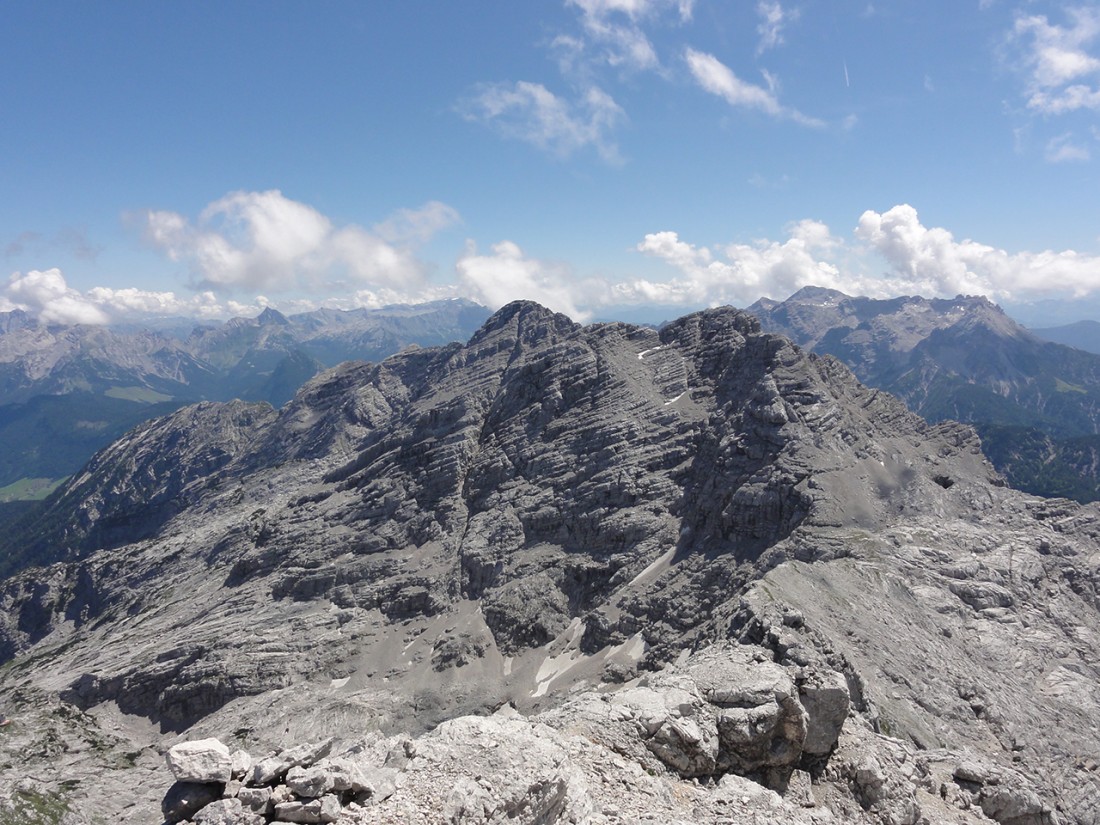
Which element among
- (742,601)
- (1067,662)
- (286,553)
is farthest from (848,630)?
(286,553)

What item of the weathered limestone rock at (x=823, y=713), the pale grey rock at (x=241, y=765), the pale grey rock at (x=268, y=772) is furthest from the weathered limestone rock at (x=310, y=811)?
the weathered limestone rock at (x=823, y=713)

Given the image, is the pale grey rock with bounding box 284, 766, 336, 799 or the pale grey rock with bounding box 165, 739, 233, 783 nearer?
the pale grey rock with bounding box 284, 766, 336, 799

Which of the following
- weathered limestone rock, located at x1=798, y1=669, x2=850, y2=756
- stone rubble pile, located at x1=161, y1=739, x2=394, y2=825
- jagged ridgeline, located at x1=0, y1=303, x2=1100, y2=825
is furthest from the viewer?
jagged ridgeline, located at x1=0, y1=303, x2=1100, y2=825

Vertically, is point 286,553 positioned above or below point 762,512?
below

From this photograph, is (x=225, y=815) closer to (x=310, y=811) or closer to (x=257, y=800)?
(x=257, y=800)

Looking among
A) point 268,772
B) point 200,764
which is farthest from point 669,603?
point 200,764

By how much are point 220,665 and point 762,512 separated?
115 metres

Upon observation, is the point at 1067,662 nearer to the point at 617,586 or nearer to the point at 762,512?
the point at 762,512

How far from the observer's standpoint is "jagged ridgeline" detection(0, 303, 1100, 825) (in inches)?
1432

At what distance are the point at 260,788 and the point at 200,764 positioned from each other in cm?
242

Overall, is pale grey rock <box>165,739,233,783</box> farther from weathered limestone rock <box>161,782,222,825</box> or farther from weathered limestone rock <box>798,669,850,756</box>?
weathered limestone rock <box>798,669,850,756</box>

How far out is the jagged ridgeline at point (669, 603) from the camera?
3638 cm

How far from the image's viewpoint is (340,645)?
443 feet

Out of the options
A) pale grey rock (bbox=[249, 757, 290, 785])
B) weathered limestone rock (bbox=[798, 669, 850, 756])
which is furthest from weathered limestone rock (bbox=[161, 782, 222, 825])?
weathered limestone rock (bbox=[798, 669, 850, 756])
